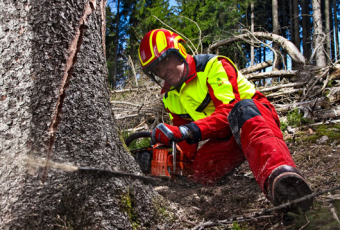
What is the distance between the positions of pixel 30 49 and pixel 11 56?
118 millimetres

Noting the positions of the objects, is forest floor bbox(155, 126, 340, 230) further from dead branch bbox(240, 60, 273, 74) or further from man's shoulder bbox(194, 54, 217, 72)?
dead branch bbox(240, 60, 273, 74)

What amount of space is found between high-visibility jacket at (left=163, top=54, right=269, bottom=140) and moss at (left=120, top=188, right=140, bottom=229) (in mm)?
1070

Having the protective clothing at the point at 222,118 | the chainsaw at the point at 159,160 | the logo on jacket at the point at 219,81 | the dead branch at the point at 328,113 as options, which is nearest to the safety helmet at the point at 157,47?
the protective clothing at the point at 222,118

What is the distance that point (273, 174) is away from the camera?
1.60 meters

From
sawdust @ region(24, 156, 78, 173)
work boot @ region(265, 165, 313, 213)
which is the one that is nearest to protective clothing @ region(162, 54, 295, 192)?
work boot @ region(265, 165, 313, 213)

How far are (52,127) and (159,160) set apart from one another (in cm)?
158

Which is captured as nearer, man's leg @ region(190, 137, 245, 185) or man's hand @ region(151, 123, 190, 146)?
man's hand @ region(151, 123, 190, 146)

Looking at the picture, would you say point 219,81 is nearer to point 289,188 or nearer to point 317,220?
point 289,188

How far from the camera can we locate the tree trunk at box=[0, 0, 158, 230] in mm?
1321

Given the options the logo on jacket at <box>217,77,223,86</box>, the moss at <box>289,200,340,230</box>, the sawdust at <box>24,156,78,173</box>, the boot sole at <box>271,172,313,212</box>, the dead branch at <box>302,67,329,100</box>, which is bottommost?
the moss at <box>289,200,340,230</box>

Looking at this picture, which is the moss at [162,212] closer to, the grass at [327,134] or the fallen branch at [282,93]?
the grass at [327,134]

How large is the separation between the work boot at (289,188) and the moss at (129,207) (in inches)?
30.1

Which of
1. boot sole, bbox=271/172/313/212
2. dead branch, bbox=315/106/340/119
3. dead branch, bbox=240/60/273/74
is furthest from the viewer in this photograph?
dead branch, bbox=240/60/273/74

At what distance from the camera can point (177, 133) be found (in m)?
2.34
